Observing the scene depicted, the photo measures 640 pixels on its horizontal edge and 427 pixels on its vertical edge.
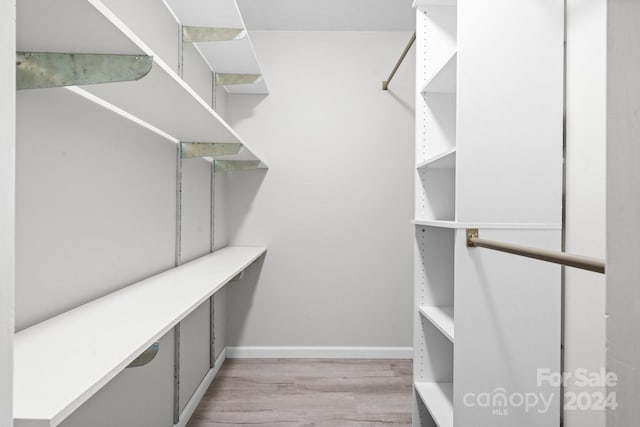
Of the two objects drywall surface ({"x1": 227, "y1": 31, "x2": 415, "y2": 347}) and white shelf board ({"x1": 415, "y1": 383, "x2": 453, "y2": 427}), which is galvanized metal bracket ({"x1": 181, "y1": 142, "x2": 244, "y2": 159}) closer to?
drywall surface ({"x1": 227, "y1": 31, "x2": 415, "y2": 347})

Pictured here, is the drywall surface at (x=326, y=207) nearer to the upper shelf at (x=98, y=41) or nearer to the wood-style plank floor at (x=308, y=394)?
the wood-style plank floor at (x=308, y=394)

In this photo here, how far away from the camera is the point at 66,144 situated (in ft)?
2.94

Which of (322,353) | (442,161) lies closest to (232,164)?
(442,161)

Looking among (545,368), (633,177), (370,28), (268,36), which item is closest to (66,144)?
(633,177)

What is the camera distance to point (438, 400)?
1.45m

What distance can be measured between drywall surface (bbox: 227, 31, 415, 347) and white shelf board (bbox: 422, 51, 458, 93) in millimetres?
898

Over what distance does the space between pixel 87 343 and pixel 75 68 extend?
0.54 metres

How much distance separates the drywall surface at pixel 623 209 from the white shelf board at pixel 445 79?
37.0 inches

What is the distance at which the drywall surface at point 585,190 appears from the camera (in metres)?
1.10

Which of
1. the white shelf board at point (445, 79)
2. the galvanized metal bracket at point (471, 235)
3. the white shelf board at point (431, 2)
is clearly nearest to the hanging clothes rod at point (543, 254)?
the galvanized metal bracket at point (471, 235)

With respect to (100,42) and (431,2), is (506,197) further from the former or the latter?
(100,42)

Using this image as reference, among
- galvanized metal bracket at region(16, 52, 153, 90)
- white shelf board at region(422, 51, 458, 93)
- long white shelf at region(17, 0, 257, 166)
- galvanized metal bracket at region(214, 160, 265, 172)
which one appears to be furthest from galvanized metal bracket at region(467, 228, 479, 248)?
galvanized metal bracket at region(214, 160, 265, 172)

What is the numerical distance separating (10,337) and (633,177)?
723 millimetres

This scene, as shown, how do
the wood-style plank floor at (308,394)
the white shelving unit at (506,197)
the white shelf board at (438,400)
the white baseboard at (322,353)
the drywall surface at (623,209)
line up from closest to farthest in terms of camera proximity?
the drywall surface at (623,209), the white shelving unit at (506,197), the white shelf board at (438,400), the wood-style plank floor at (308,394), the white baseboard at (322,353)
